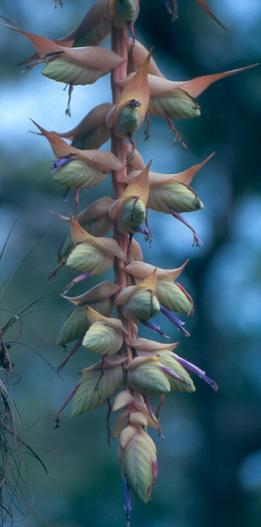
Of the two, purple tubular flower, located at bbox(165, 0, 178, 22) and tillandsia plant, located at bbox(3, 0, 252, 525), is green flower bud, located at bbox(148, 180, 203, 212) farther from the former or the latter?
purple tubular flower, located at bbox(165, 0, 178, 22)

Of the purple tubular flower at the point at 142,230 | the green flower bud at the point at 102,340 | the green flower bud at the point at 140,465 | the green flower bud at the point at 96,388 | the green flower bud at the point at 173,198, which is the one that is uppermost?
the green flower bud at the point at 173,198

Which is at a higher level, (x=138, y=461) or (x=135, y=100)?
(x=135, y=100)

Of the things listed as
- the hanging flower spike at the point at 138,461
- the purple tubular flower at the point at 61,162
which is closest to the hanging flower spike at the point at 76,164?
the purple tubular flower at the point at 61,162

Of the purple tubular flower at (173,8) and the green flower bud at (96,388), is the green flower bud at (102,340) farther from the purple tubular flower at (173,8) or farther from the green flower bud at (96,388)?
the purple tubular flower at (173,8)

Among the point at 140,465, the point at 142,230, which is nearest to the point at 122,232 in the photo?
the point at 142,230

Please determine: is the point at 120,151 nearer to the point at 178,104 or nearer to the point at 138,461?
the point at 178,104

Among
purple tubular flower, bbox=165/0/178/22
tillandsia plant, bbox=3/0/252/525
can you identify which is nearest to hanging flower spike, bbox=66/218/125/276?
tillandsia plant, bbox=3/0/252/525

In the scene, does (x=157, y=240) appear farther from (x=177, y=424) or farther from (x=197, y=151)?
(x=177, y=424)
